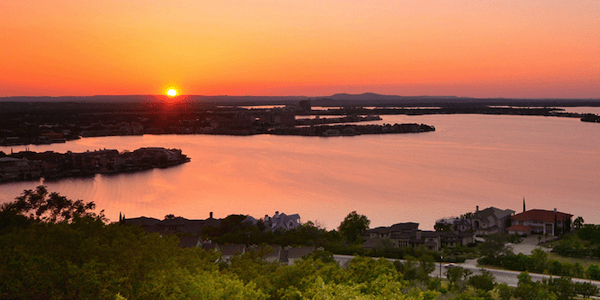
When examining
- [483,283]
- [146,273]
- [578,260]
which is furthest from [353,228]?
[146,273]

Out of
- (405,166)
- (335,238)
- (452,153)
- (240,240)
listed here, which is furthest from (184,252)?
(452,153)

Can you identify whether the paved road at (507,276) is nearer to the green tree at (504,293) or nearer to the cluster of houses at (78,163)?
the green tree at (504,293)

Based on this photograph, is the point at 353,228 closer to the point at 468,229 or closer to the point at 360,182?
the point at 468,229

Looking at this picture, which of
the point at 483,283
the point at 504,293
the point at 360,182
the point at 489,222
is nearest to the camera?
the point at 504,293

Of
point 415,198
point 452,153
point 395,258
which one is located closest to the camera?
point 395,258

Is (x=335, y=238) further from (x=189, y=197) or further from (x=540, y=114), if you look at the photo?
(x=540, y=114)

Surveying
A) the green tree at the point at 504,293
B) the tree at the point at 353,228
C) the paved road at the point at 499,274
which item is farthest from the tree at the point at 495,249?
the tree at the point at 353,228
